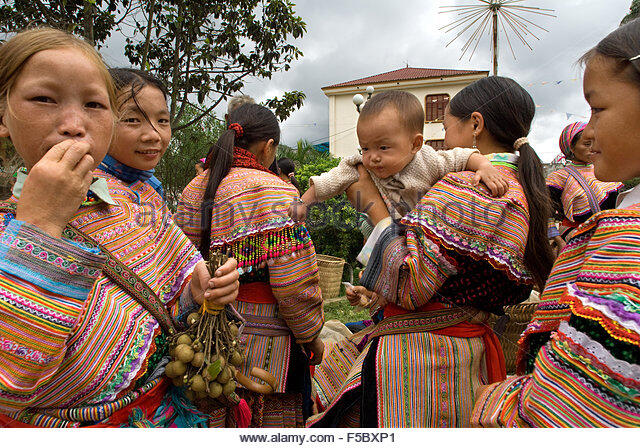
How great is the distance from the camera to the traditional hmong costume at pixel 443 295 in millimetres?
1575

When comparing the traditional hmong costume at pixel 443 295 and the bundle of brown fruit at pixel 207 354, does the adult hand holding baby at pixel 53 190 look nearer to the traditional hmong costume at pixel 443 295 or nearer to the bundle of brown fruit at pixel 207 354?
the bundle of brown fruit at pixel 207 354

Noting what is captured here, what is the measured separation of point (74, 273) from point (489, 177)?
5.11 ft

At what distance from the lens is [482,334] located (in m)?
1.80

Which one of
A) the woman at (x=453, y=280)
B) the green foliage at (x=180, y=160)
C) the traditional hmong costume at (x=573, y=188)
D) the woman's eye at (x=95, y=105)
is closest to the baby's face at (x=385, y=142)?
the woman at (x=453, y=280)

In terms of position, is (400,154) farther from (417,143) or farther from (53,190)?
(53,190)

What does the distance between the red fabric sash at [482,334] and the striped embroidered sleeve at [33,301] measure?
4.29ft

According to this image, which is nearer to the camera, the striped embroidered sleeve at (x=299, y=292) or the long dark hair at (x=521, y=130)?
the long dark hair at (x=521, y=130)

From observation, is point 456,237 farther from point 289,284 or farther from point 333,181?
point 289,284

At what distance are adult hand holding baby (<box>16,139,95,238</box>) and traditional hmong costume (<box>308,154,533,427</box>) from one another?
1.15m

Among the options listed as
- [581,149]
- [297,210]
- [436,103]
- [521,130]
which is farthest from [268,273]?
[436,103]

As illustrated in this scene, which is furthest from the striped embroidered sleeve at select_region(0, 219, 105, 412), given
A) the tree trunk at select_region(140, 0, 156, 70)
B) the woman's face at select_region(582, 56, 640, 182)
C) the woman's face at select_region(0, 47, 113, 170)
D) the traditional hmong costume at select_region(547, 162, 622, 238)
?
the tree trunk at select_region(140, 0, 156, 70)

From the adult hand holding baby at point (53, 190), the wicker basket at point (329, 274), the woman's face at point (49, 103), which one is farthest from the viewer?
the wicker basket at point (329, 274)
